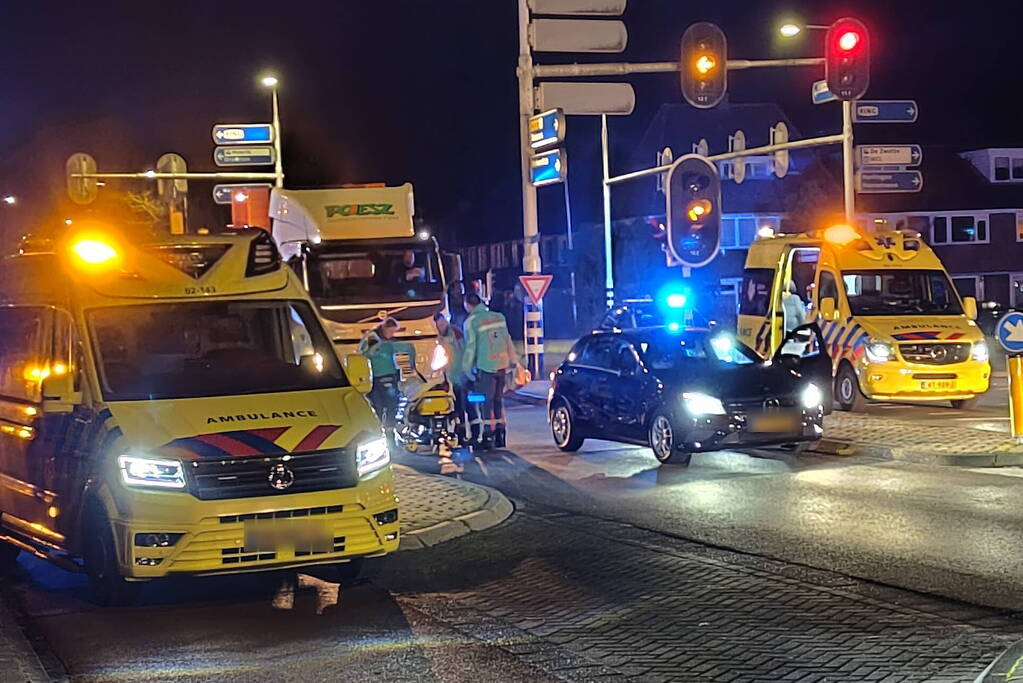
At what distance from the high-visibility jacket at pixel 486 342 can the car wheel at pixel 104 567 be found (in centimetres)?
772

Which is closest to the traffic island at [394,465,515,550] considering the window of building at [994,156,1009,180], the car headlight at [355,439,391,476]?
the car headlight at [355,439,391,476]

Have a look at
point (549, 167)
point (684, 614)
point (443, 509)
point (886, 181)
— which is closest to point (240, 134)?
point (549, 167)

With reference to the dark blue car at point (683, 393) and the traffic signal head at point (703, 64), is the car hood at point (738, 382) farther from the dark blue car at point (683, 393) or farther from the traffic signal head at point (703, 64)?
the traffic signal head at point (703, 64)

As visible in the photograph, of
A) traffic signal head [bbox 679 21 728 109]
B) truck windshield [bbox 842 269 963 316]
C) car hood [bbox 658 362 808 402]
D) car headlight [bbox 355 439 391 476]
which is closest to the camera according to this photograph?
car headlight [bbox 355 439 391 476]

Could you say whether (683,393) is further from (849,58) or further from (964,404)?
(964,404)

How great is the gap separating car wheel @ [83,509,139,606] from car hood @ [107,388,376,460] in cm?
63

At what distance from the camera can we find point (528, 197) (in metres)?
24.2

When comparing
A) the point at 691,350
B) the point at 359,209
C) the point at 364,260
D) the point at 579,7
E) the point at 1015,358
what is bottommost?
the point at 1015,358

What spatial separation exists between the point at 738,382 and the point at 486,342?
3.17 meters

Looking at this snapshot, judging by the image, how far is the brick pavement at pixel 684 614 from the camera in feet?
22.0

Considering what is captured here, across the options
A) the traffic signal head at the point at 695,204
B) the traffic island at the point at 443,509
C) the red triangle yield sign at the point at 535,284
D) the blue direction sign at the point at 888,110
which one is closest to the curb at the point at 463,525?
the traffic island at the point at 443,509

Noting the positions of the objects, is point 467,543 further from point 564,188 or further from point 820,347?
point 564,188

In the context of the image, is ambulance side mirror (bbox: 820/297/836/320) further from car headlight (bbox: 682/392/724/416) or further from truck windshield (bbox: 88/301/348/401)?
truck windshield (bbox: 88/301/348/401)

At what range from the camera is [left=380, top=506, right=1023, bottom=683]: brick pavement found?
264 inches
